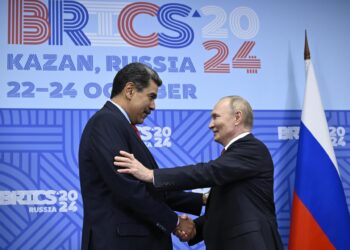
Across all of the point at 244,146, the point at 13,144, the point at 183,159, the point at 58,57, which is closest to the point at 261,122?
the point at 183,159

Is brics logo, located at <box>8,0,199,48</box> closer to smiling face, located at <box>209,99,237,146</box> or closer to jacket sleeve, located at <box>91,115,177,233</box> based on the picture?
smiling face, located at <box>209,99,237,146</box>

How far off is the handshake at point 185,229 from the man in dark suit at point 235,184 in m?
0.03

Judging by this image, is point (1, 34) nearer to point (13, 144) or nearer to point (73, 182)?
point (13, 144)

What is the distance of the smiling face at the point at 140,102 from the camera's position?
7.35 feet

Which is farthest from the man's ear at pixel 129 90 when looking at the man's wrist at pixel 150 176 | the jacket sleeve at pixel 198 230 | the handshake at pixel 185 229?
the jacket sleeve at pixel 198 230

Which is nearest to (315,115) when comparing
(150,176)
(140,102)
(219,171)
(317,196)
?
(317,196)

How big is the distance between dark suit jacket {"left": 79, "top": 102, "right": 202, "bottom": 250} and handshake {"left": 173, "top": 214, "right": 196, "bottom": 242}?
16 centimetres

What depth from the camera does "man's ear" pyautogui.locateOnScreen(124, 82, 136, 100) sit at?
2.23 m

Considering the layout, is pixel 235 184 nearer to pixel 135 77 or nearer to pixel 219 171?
pixel 219 171

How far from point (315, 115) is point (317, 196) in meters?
0.55

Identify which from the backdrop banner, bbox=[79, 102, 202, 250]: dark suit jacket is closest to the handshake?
bbox=[79, 102, 202, 250]: dark suit jacket

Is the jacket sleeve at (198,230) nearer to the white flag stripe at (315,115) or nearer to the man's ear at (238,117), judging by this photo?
the man's ear at (238,117)

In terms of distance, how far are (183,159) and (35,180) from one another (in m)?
0.99

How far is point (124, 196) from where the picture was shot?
198 cm
